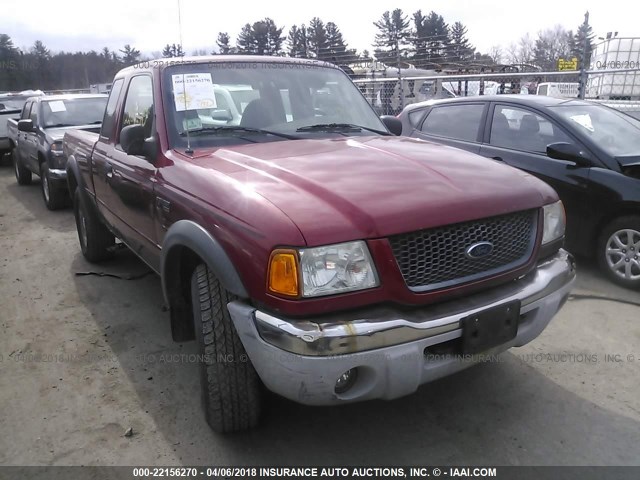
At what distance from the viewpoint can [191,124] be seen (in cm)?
318

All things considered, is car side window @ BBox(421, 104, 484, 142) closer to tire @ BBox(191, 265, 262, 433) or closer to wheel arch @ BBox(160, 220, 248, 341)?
wheel arch @ BBox(160, 220, 248, 341)

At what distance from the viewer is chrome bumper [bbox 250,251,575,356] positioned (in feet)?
6.64

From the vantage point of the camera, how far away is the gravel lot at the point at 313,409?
2574mm

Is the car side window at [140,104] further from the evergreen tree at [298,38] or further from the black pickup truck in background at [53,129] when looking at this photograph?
the evergreen tree at [298,38]

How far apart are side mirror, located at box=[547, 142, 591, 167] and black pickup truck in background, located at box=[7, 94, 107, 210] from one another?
5931 millimetres

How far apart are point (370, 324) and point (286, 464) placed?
3.03ft

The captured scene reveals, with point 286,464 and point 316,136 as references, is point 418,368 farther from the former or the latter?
point 316,136

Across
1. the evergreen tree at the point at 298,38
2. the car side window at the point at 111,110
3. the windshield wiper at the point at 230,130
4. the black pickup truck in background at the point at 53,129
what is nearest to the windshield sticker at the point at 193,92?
the windshield wiper at the point at 230,130

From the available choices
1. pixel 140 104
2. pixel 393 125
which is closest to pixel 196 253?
pixel 140 104

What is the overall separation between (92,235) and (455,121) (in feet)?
13.3

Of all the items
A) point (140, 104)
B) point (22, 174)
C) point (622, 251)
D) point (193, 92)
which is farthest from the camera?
point (22, 174)

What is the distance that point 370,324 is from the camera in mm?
2078

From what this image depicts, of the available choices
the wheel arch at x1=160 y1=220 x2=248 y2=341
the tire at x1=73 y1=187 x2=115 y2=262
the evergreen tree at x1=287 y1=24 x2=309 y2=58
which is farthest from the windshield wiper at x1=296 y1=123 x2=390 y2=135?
the evergreen tree at x1=287 y1=24 x2=309 y2=58

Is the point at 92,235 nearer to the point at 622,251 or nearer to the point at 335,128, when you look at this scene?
the point at 335,128
